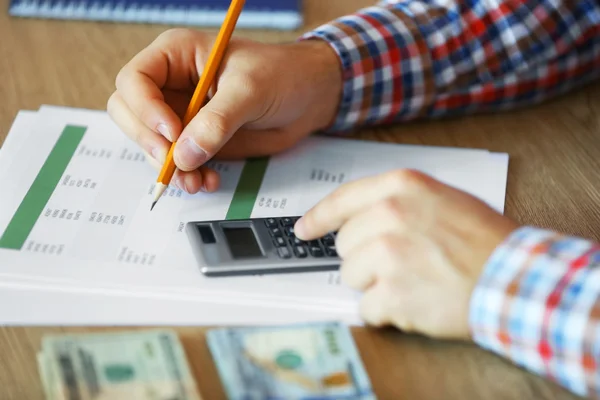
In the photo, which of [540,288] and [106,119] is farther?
[106,119]

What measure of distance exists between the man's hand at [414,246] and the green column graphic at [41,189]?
→ 10.6 inches

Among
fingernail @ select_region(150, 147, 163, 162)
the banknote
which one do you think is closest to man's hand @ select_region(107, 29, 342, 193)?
fingernail @ select_region(150, 147, 163, 162)

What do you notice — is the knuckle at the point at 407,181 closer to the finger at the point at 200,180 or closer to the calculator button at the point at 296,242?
the calculator button at the point at 296,242

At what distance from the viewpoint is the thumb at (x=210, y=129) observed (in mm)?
763

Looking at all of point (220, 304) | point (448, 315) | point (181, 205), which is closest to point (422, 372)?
point (448, 315)

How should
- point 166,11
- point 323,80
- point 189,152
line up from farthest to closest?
point 166,11, point 323,80, point 189,152

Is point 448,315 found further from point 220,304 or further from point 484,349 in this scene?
point 220,304

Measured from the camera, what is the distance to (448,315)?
61 centimetres

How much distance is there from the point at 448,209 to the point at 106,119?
1.34 feet

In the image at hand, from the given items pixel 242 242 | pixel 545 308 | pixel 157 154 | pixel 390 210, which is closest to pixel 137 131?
pixel 157 154

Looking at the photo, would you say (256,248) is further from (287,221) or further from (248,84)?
(248,84)

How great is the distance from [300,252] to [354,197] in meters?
0.07

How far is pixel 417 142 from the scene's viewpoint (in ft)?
2.91

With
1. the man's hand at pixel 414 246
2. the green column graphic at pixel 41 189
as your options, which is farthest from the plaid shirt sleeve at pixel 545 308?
the green column graphic at pixel 41 189
